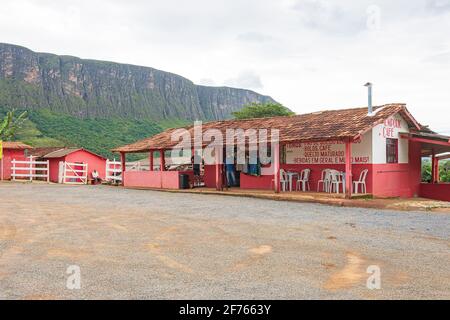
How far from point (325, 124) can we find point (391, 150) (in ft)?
8.87

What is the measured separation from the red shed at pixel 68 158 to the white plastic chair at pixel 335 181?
2054 cm

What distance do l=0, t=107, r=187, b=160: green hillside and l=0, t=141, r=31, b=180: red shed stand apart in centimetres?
2792

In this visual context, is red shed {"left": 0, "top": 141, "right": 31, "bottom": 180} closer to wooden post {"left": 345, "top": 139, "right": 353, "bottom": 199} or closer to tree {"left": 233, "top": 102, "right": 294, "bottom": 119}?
wooden post {"left": 345, "top": 139, "right": 353, "bottom": 199}

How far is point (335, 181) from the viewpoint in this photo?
53.7 ft

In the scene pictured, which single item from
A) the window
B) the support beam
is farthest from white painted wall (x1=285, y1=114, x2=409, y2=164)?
the support beam

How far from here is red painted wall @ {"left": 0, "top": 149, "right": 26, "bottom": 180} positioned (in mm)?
31938

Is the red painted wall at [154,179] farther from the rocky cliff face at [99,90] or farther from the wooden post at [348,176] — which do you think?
the rocky cliff face at [99,90]

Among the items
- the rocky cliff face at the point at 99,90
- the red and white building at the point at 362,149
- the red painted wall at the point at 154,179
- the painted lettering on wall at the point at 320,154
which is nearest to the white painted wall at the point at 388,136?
the red and white building at the point at 362,149

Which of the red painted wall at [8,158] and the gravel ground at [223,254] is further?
the red painted wall at [8,158]

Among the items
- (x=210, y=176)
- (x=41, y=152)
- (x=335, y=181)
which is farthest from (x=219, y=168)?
(x=41, y=152)

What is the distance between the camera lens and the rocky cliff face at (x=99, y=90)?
9488 centimetres

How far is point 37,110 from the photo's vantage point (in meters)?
86.3
